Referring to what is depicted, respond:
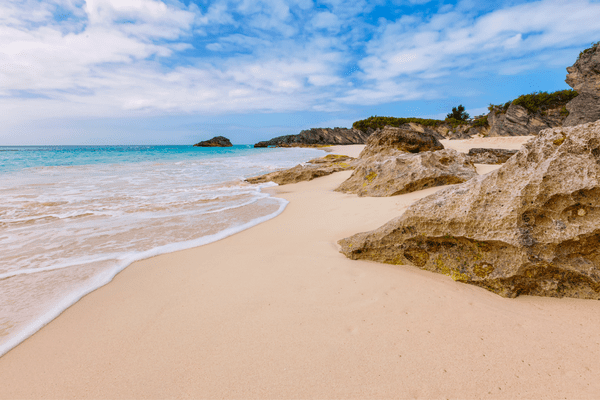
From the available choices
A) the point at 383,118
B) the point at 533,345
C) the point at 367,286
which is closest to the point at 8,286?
the point at 367,286

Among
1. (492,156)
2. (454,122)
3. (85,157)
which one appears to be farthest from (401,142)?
(454,122)

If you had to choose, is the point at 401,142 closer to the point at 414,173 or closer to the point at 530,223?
the point at 414,173

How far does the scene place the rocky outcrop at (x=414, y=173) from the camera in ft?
21.2

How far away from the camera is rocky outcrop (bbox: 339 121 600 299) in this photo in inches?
85.1

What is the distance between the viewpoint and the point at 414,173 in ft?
21.5

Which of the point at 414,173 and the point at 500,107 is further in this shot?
the point at 500,107

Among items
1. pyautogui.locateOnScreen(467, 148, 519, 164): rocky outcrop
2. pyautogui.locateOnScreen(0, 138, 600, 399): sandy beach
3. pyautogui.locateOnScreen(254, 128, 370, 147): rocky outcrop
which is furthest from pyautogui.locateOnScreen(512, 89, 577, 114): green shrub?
pyautogui.locateOnScreen(0, 138, 600, 399): sandy beach

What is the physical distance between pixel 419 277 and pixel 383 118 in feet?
260

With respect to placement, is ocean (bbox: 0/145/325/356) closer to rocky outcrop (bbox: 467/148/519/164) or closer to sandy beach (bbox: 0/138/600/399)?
sandy beach (bbox: 0/138/600/399)

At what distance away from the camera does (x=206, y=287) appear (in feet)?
9.32

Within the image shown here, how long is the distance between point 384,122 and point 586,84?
53.6 m

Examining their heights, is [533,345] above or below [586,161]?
below

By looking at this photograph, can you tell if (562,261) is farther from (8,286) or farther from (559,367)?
(8,286)

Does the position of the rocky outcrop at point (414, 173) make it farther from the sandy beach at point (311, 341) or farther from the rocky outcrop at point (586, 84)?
the rocky outcrop at point (586, 84)
